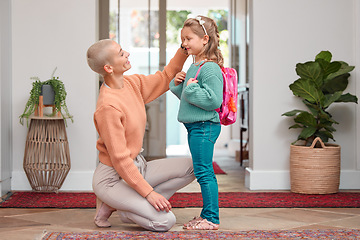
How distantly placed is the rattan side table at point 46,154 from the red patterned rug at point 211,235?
129 centimetres

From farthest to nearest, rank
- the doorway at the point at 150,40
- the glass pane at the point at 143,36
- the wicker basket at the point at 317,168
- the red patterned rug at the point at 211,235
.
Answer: the glass pane at the point at 143,36 < the doorway at the point at 150,40 < the wicker basket at the point at 317,168 < the red patterned rug at the point at 211,235

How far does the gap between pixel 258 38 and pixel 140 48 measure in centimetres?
187

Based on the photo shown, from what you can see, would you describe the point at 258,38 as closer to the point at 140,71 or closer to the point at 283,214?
the point at 283,214

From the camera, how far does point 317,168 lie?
357 centimetres

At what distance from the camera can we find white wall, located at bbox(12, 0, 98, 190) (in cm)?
380

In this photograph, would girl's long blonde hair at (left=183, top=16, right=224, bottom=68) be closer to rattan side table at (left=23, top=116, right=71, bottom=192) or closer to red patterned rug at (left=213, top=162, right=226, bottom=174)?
rattan side table at (left=23, top=116, right=71, bottom=192)

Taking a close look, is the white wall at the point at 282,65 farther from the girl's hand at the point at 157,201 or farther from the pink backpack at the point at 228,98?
the girl's hand at the point at 157,201

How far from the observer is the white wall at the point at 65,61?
3.80 metres

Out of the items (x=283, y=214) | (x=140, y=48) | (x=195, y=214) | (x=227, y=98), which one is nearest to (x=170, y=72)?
(x=227, y=98)

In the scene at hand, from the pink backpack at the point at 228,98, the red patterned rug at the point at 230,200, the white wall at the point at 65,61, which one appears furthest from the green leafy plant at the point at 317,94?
the white wall at the point at 65,61

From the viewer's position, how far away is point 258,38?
3.88 metres

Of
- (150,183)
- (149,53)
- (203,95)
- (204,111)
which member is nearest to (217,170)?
(149,53)

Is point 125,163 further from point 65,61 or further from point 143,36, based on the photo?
point 143,36

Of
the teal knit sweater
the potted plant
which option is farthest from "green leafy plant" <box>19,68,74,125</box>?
the potted plant
